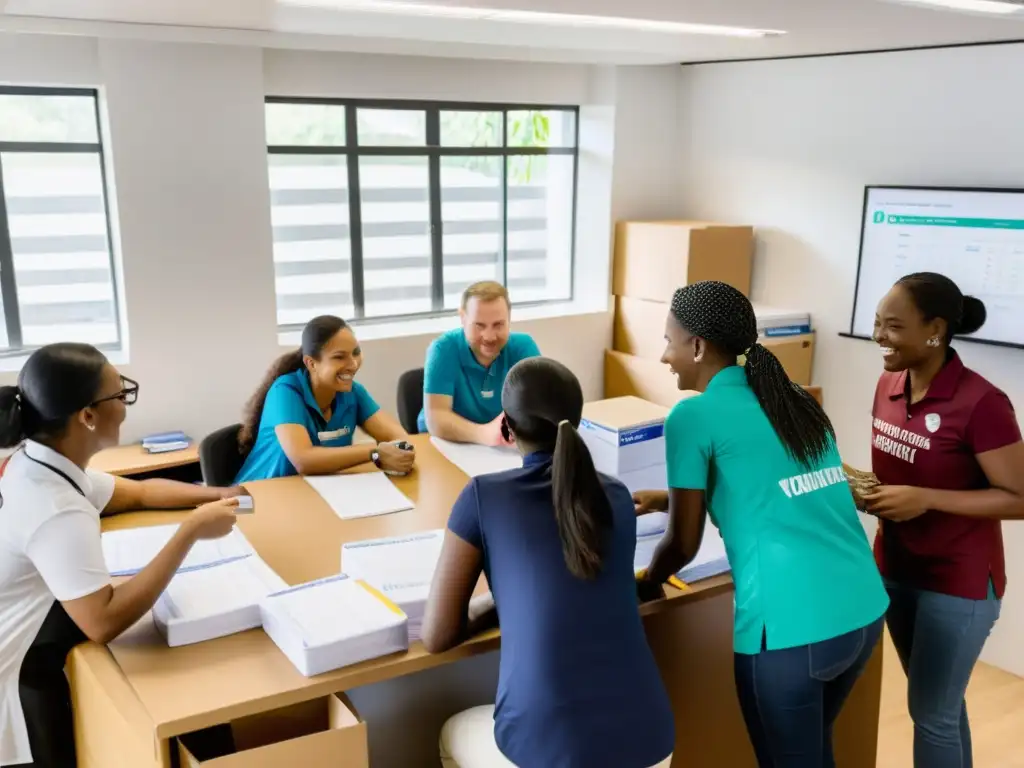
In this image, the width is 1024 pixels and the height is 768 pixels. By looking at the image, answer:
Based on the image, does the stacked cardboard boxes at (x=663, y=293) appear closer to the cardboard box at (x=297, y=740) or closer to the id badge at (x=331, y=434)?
the id badge at (x=331, y=434)

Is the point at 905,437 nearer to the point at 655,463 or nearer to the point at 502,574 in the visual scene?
the point at 655,463

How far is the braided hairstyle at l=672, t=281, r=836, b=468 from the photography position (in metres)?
1.70

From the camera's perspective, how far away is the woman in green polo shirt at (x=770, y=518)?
5.47ft

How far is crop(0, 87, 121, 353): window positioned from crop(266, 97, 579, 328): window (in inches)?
31.1

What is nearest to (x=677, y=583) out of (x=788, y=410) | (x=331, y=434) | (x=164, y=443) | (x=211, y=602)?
(x=788, y=410)

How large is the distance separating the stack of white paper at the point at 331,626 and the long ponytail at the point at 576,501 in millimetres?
399

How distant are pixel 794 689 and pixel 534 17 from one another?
7.98 feet

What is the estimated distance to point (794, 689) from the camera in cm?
169

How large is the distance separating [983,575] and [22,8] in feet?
10.9

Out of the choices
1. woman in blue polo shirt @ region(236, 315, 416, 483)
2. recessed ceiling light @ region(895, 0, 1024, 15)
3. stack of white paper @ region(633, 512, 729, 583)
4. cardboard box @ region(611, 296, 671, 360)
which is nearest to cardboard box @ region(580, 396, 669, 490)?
stack of white paper @ region(633, 512, 729, 583)

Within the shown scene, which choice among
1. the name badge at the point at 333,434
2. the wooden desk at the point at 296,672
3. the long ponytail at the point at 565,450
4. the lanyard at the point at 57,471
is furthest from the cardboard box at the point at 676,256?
the lanyard at the point at 57,471

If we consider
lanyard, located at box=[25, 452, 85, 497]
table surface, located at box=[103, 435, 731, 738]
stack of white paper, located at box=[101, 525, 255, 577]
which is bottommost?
table surface, located at box=[103, 435, 731, 738]

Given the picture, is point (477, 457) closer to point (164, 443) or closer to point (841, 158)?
point (164, 443)

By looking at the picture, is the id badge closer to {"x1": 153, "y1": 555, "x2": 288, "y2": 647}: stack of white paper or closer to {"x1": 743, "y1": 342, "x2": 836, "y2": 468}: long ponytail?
{"x1": 153, "y1": 555, "x2": 288, "y2": 647}: stack of white paper
